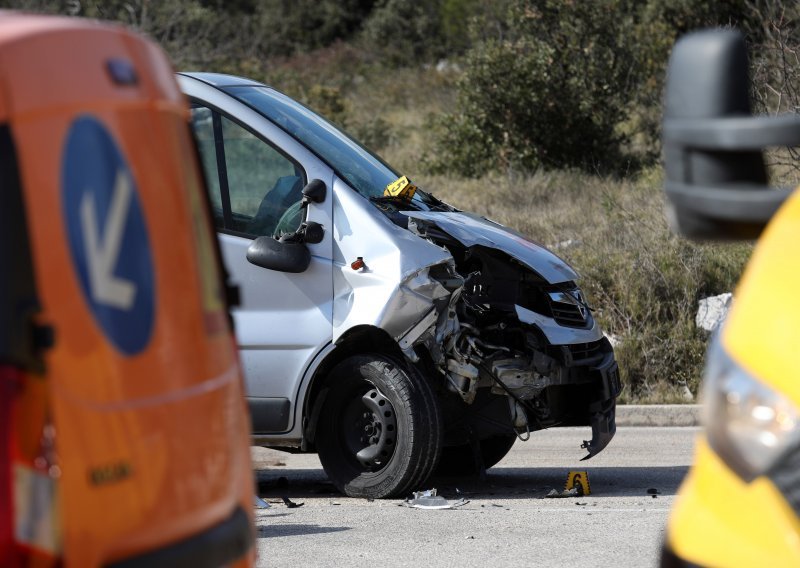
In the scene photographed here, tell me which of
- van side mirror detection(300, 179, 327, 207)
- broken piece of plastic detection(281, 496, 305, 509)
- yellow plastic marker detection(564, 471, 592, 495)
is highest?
van side mirror detection(300, 179, 327, 207)

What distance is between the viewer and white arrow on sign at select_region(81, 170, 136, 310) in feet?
8.70

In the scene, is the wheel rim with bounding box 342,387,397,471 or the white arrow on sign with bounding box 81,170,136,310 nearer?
the white arrow on sign with bounding box 81,170,136,310

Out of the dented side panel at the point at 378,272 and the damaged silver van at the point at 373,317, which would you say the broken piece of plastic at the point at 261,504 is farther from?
the dented side panel at the point at 378,272

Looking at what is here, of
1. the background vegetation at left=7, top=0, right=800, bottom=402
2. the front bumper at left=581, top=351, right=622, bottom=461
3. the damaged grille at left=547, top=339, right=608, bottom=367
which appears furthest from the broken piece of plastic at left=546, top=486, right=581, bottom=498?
the background vegetation at left=7, top=0, right=800, bottom=402

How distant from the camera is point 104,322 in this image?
2.65 m

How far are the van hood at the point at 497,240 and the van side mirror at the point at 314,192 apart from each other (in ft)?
1.66

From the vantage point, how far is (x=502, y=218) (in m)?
14.9

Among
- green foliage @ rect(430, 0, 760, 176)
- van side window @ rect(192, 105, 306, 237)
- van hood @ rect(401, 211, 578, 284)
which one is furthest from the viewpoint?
green foliage @ rect(430, 0, 760, 176)

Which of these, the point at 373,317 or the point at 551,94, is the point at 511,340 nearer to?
the point at 373,317

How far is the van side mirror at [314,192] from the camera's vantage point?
7.00m

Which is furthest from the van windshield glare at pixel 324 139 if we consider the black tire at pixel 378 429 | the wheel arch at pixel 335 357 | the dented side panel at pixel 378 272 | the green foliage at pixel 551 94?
the green foliage at pixel 551 94

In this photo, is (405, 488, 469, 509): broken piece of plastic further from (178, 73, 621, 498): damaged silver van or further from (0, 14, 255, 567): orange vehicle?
(0, 14, 255, 567): orange vehicle

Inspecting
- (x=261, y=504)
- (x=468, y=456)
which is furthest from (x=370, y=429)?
(x=468, y=456)

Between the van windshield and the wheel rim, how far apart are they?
1.16 metres
